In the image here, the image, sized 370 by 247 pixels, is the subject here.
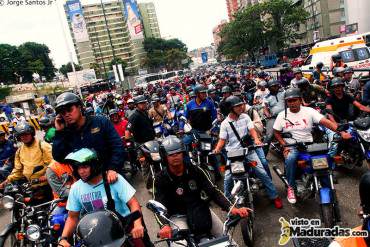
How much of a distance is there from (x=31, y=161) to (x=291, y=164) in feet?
13.2

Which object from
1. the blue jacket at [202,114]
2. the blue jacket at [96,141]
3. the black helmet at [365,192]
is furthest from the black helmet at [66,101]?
the blue jacket at [202,114]

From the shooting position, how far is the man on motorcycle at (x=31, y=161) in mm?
5457

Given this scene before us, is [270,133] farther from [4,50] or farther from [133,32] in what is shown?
[4,50]

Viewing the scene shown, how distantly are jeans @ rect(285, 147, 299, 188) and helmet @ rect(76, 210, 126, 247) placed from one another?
9.87 ft

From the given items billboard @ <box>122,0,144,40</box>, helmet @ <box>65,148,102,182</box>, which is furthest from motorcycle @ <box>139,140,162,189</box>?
billboard @ <box>122,0,144,40</box>

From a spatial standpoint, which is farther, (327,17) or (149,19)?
(149,19)

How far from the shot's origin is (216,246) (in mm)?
2496

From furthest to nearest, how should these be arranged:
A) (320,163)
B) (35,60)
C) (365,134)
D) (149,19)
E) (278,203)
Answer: (149,19), (35,60), (278,203), (365,134), (320,163)

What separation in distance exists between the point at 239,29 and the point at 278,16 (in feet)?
22.0

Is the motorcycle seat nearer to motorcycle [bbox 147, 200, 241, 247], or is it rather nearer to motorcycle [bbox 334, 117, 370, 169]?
motorcycle [bbox 334, 117, 370, 169]

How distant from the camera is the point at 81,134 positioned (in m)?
3.78

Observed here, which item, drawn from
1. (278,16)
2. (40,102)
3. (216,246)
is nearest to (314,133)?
(216,246)

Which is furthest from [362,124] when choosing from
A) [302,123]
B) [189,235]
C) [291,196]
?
[189,235]

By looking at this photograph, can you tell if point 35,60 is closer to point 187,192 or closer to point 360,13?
point 360,13
